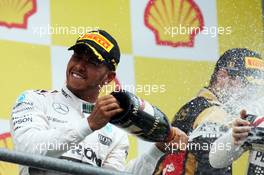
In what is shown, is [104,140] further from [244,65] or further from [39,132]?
[244,65]

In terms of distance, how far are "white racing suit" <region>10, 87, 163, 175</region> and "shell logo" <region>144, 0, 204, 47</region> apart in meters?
0.90

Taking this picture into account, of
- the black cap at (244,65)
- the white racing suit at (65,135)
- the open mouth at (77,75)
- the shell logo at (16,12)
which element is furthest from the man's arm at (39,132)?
the black cap at (244,65)

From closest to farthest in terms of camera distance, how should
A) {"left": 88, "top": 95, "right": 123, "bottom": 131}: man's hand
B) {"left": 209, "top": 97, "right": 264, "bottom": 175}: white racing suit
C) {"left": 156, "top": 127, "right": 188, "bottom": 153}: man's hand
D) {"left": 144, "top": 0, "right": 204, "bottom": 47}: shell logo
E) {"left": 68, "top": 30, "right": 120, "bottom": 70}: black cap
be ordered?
{"left": 88, "top": 95, "right": 123, "bottom": 131}: man's hand, {"left": 156, "top": 127, "right": 188, "bottom": 153}: man's hand, {"left": 68, "top": 30, "right": 120, "bottom": 70}: black cap, {"left": 209, "top": 97, "right": 264, "bottom": 175}: white racing suit, {"left": 144, "top": 0, "right": 204, "bottom": 47}: shell logo

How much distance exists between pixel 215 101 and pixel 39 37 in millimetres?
561

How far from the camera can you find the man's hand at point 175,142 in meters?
2.14

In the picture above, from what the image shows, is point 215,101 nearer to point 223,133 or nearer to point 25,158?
point 223,133

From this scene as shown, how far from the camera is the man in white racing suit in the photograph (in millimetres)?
2062

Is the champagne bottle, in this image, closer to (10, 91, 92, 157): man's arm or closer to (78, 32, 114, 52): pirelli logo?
(10, 91, 92, 157): man's arm

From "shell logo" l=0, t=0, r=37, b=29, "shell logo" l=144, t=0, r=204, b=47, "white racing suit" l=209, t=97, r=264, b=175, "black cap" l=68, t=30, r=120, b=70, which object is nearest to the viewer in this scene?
"black cap" l=68, t=30, r=120, b=70

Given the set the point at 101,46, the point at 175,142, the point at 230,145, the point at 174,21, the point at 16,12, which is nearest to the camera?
the point at 175,142

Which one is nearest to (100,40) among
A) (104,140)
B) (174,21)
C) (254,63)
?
(104,140)

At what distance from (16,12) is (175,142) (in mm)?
868

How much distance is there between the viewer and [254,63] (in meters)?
2.87

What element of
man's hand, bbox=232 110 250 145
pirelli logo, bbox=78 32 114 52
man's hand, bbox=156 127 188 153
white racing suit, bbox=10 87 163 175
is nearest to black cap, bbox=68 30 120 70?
pirelli logo, bbox=78 32 114 52
